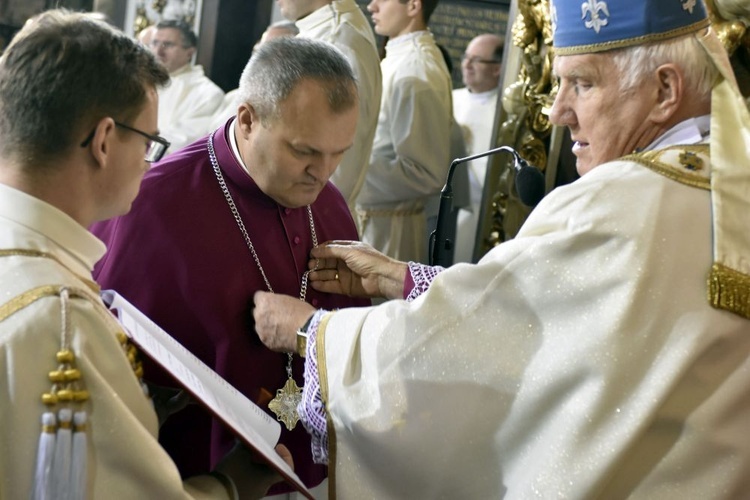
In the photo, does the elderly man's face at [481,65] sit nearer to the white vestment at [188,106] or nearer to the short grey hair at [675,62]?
the white vestment at [188,106]

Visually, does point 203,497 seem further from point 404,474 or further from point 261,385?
point 261,385

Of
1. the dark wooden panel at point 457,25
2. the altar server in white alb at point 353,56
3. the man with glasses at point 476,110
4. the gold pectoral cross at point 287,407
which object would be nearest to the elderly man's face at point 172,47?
the dark wooden panel at point 457,25

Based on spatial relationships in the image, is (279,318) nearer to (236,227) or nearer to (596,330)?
(236,227)

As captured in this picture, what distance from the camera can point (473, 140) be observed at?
5.27 meters

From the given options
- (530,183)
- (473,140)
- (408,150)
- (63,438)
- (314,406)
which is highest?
(530,183)

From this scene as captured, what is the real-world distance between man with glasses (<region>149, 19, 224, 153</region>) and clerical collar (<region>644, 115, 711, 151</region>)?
485cm

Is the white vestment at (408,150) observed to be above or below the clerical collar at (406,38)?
below

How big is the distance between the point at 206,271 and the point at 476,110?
3211mm

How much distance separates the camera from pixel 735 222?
192 cm

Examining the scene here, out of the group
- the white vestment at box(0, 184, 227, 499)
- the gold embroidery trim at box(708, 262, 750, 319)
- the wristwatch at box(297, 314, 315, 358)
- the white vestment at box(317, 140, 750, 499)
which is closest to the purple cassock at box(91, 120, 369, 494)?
the wristwatch at box(297, 314, 315, 358)

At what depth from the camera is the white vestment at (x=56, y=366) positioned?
1.41 m

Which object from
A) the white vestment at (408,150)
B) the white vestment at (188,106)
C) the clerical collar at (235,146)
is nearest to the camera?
the clerical collar at (235,146)

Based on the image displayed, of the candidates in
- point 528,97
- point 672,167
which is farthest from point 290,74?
point 528,97

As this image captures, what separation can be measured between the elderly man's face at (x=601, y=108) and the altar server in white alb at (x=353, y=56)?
8.26 feet
